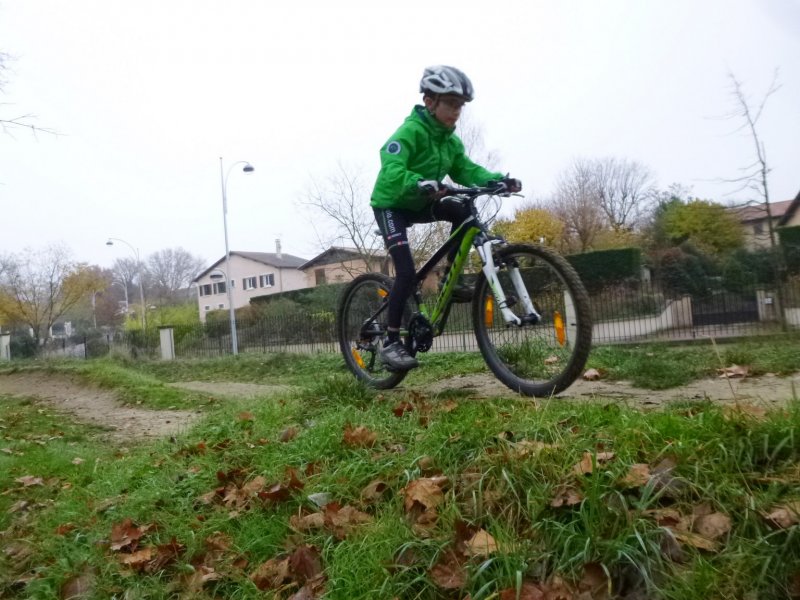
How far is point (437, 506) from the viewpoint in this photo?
7.14 ft

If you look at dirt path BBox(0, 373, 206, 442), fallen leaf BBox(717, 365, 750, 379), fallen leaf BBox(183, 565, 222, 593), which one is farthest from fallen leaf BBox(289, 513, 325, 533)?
dirt path BBox(0, 373, 206, 442)

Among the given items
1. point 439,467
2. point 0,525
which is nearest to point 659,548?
point 439,467

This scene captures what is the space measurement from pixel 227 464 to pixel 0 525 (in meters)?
1.46

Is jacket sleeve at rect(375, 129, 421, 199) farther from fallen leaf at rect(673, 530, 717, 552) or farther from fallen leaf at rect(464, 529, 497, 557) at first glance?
fallen leaf at rect(673, 530, 717, 552)

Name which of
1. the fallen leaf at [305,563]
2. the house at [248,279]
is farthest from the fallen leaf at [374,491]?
the house at [248,279]

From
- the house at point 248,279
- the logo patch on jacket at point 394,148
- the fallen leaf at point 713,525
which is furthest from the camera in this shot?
the house at point 248,279

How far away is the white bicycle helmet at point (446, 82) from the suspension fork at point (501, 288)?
1014mm

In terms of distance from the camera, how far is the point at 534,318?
3.38m

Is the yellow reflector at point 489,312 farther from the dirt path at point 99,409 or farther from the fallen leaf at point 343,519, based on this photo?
the dirt path at point 99,409

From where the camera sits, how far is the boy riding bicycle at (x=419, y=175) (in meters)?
3.77

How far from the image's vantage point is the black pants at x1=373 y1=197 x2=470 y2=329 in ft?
13.1

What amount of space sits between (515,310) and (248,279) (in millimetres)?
61445

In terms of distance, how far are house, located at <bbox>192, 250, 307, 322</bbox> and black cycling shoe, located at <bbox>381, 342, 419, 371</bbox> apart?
54692 millimetres

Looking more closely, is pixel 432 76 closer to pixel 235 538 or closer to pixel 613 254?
pixel 235 538
